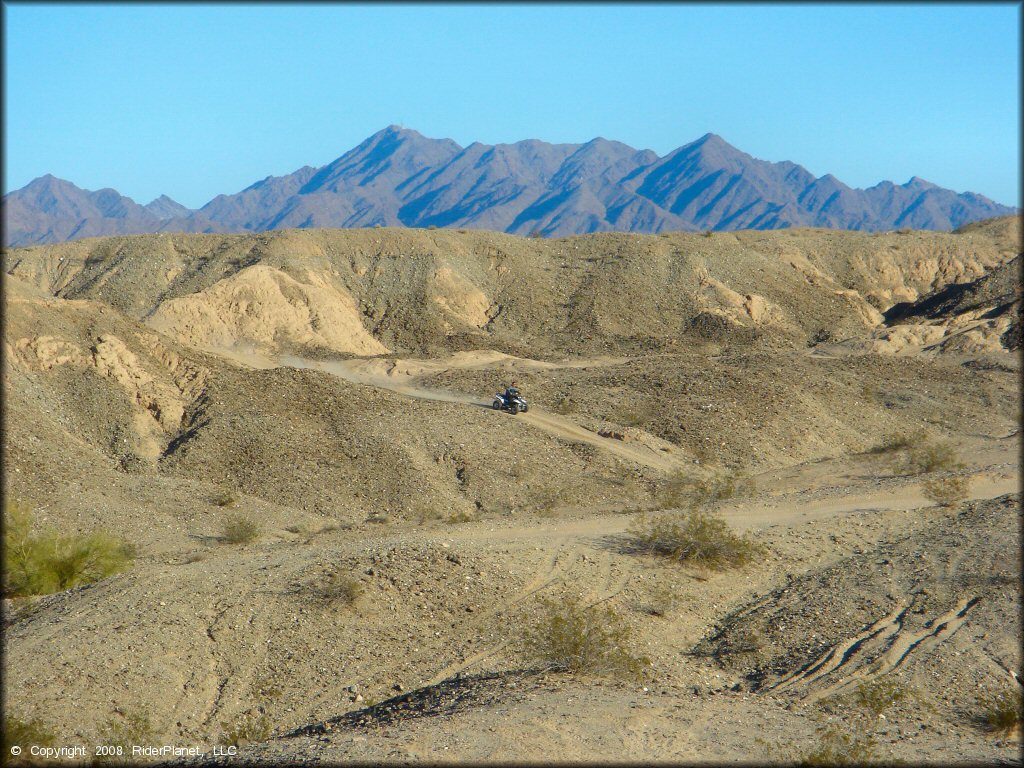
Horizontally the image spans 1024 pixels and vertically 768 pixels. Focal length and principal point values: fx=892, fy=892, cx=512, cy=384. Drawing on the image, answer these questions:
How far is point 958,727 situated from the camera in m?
10.1

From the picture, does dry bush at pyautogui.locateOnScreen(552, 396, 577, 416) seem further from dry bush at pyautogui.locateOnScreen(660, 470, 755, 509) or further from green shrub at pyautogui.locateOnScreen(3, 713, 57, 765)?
green shrub at pyautogui.locateOnScreen(3, 713, 57, 765)

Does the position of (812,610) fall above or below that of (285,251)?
below

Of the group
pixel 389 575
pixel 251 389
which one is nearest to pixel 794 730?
pixel 389 575

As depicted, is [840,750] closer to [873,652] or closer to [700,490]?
[873,652]

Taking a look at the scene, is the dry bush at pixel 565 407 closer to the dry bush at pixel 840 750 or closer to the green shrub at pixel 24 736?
the dry bush at pixel 840 750

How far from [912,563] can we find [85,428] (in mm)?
20943

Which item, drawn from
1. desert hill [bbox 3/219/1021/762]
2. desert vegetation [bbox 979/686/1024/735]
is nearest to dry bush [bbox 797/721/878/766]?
desert hill [bbox 3/219/1021/762]

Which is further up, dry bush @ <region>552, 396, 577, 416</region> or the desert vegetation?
dry bush @ <region>552, 396, 577, 416</region>

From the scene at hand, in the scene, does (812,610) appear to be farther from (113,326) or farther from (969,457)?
(113,326)

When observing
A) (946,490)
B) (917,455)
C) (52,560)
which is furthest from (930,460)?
(52,560)

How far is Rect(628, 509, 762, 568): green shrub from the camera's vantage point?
16.2 m

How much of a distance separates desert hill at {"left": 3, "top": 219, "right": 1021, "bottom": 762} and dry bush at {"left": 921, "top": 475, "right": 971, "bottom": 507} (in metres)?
0.18

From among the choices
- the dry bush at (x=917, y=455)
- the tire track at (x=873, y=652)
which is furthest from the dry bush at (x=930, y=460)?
the tire track at (x=873, y=652)

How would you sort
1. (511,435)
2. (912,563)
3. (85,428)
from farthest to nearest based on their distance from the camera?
1. (511,435)
2. (85,428)
3. (912,563)
